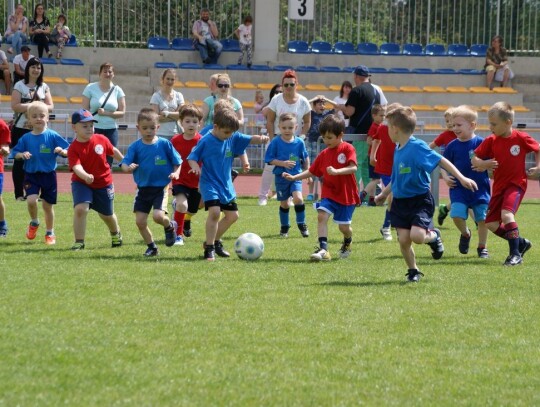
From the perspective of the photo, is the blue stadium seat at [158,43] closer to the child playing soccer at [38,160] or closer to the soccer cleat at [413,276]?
the child playing soccer at [38,160]

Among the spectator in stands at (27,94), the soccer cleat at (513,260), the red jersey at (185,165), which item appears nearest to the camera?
the soccer cleat at (513,260)

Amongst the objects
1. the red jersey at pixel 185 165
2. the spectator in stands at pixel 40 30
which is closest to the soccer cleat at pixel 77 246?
the red jersey at pixel 185 165

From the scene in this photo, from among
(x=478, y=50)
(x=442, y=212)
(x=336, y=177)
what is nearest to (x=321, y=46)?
(x=478, y=50)

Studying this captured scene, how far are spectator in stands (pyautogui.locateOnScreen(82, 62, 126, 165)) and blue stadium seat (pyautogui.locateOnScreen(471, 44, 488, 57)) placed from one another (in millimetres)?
19183

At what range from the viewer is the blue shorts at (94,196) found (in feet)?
36.0

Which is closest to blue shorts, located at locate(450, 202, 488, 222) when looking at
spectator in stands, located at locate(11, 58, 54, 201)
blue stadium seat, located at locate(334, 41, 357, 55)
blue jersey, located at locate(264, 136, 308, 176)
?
blue jersey, located at locate(264, 136, 308, 176)

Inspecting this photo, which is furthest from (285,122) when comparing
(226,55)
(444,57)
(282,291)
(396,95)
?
(444,57)

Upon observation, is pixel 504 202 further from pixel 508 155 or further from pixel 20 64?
pixel 20 64

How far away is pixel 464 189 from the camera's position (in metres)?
11.1

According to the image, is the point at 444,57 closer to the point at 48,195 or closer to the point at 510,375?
the point at 48,195

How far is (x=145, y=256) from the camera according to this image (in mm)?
10438

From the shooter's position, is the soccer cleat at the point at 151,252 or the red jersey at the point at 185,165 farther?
the red jersey at the point at 185,165

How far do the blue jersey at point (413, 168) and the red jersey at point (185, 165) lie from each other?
3.09m

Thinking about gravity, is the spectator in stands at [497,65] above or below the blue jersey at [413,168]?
above
